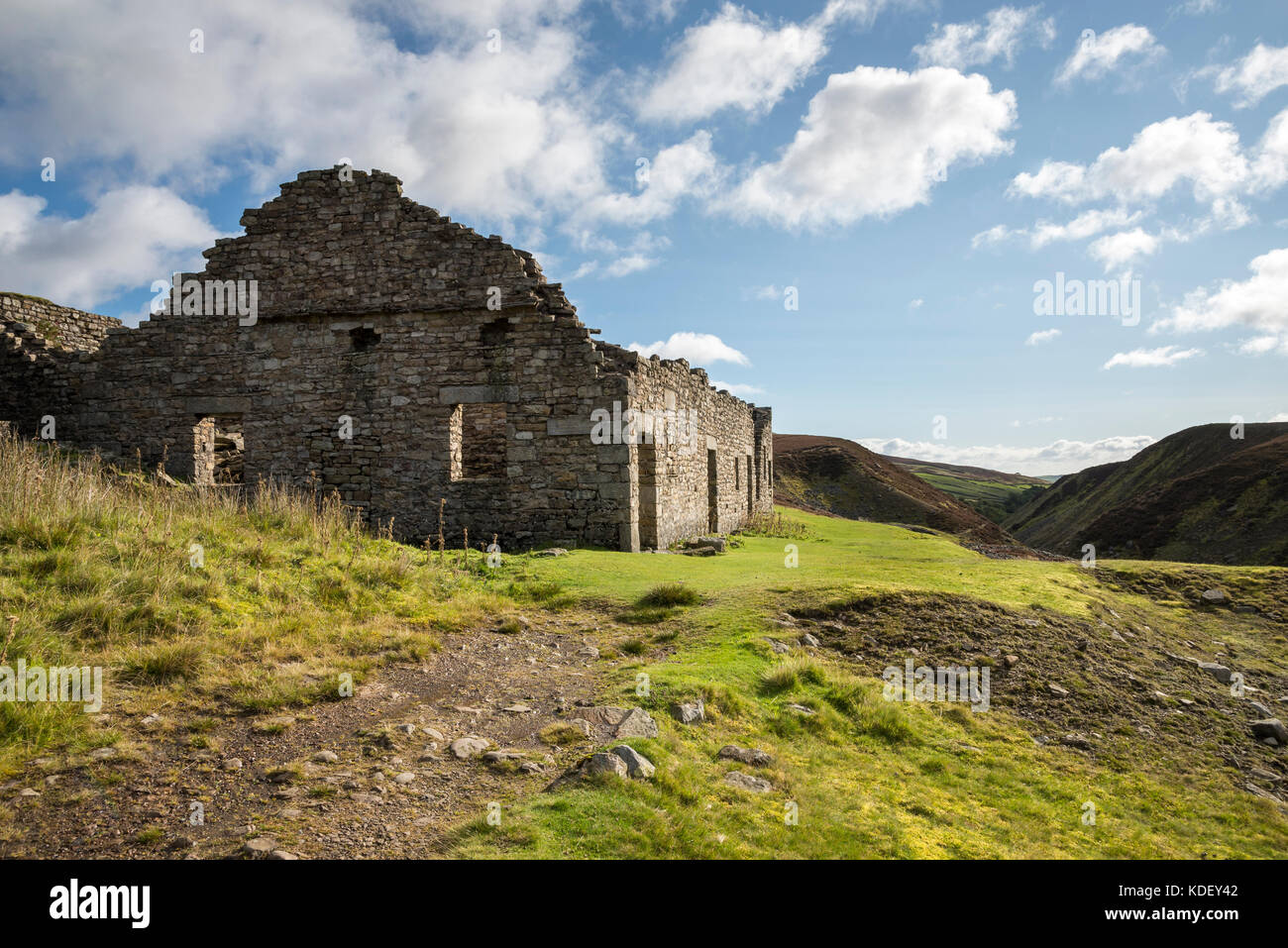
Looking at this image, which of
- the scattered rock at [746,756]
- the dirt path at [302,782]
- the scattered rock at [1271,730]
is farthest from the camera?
the scattered rock at [1271,730]

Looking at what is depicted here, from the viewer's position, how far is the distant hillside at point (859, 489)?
1395 inches

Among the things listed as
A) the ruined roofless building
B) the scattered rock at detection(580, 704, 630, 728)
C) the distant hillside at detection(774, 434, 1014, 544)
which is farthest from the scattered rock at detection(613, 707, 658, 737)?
the distant hillside at detection(774, 434, 1014, 544)

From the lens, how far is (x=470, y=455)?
16422 millimetres

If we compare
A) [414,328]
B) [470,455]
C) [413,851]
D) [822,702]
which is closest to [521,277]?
[414,328]

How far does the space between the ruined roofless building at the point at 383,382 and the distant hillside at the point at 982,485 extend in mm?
40414

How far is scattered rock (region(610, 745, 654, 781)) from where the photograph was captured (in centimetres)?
400

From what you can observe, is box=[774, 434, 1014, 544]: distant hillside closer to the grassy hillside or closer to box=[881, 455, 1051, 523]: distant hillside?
box=[881, 455, 1051, 523]: distant hillside

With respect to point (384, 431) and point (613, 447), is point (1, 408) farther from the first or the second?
point (613, 447)

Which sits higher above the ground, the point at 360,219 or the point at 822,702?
the point at 360,219

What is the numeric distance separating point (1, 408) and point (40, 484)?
11142mm

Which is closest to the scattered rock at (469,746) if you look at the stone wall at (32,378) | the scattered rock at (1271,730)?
the scattered rock at (1271,730)

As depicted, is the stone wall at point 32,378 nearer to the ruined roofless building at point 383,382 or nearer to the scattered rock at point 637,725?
the ruined roofless building at point 383,382

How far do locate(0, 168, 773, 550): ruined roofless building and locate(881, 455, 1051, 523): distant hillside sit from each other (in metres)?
40.4

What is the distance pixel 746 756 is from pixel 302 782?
276 centimetres
